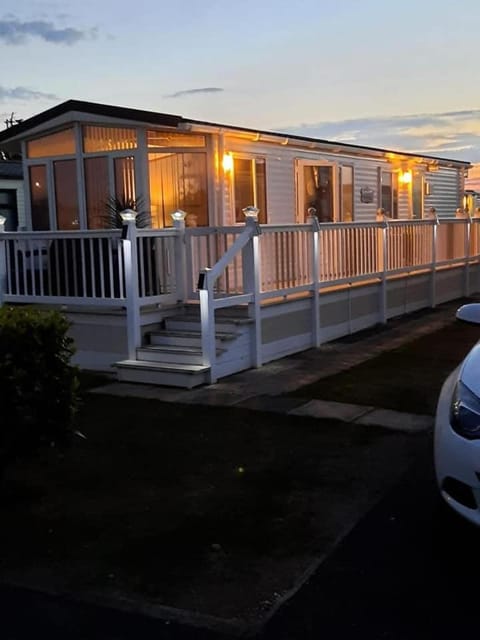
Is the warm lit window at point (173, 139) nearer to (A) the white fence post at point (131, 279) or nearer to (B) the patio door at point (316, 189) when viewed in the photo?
(B) the patio door at point (316, 189)

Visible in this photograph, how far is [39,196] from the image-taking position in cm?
1309

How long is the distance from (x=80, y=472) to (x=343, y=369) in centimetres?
419

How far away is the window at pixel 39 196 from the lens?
1295 cm

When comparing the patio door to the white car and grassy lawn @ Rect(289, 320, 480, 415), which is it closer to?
grassy lawn @ Rect(289, 320, 480, 415)

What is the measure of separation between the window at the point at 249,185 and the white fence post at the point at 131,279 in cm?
439

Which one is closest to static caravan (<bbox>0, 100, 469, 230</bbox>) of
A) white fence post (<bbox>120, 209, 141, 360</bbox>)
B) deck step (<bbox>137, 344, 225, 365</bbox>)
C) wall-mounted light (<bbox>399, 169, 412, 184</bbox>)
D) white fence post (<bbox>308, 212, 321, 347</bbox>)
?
white fence post (<bbox>308, 212, 321, 347</bbox>)

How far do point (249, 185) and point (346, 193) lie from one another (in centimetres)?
373

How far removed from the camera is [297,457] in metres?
5.59

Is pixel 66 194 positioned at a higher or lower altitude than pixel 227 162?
lower

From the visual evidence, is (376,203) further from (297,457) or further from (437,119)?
(437,119)

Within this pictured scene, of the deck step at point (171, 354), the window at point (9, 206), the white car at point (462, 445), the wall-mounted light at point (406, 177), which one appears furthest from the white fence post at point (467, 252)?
the window at point (9, 206)

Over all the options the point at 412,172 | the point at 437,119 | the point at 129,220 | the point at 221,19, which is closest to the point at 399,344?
the point at 129,220

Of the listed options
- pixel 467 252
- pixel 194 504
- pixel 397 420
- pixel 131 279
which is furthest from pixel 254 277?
pixel 467 252

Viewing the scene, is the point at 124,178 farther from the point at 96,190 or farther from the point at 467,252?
the point at 467,252
